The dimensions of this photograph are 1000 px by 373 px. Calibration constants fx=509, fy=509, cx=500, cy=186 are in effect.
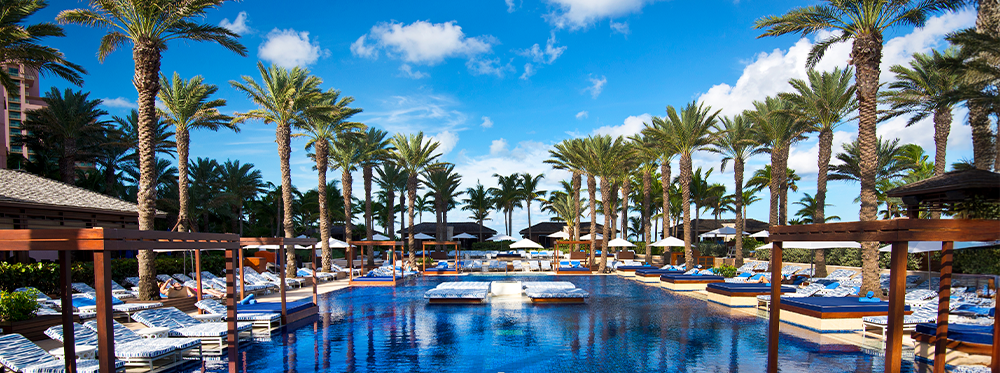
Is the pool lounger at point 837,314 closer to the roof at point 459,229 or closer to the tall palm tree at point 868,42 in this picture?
the tall palm tree at point 868,42

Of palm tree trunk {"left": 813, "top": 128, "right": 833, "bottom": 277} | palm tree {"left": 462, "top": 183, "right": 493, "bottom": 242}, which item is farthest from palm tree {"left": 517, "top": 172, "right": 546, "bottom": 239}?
palm tree trunk {"left": 813, "top": 128, "right": 833, "bottom": 277}

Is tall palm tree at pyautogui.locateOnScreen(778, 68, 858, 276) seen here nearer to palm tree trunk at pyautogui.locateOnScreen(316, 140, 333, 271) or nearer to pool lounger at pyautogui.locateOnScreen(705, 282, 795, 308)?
pool lounger at pyautogui.locateOnScreen(705, 282, 795, 308)

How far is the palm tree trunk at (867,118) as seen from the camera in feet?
46.6

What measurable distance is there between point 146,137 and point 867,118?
20.1 metres

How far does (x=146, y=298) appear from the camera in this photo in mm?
14109

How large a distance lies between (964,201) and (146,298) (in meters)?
20.1

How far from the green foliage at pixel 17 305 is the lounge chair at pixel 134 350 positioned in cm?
238

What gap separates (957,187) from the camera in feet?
31.6

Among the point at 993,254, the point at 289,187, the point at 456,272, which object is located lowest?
the point at 456,272

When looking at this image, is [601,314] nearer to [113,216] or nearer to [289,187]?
[289,187]

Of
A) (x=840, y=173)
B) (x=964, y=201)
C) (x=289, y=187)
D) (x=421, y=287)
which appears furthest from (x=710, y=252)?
(x=289, y=187)

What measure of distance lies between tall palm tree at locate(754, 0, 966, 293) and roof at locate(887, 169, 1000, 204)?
382cm

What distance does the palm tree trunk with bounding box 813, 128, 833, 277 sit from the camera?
70.7ft

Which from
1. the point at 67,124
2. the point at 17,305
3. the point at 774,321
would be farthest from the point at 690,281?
the point at 67,124
